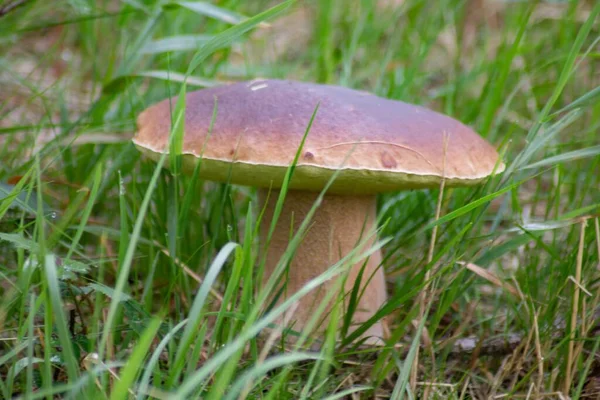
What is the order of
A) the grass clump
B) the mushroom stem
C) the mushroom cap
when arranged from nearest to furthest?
the grass clump
the mushroom cap
the mushroom stem

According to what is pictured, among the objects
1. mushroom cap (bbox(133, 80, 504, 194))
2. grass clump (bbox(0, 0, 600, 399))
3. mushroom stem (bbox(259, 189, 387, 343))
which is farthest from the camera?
mushroom stem (bbox(259, 189, 387, 343))

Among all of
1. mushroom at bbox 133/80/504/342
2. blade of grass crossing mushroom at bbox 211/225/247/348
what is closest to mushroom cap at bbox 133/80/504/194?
mushroom at bbox 133/80/504/342

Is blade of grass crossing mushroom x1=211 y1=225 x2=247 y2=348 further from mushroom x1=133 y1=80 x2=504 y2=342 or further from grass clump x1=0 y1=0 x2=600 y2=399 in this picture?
mushroom x1=133 y1=80 x2=504 y2=342

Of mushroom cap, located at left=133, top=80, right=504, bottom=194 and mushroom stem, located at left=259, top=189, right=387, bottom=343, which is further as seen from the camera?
mushroom stem, located at left=259, top=189, right=387, bottom=343

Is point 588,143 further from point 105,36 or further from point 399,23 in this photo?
point 105,36

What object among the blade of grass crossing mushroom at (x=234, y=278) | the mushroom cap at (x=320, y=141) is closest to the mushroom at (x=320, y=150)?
the mushroom cap at (x=320, y=141)

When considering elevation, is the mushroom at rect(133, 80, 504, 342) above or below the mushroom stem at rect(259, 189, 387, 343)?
above

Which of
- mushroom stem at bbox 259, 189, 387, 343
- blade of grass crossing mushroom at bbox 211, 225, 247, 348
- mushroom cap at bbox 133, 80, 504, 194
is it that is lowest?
mushroom stem at bbox 259, 189, 387, 343

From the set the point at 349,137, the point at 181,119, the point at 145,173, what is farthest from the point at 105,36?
the point at 349,137
